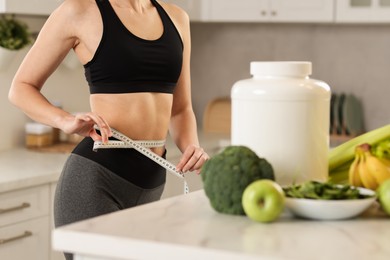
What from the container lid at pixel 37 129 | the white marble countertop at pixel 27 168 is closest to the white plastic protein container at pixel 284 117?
the white marble countertop at pixel 27 168

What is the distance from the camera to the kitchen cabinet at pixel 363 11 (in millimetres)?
4078

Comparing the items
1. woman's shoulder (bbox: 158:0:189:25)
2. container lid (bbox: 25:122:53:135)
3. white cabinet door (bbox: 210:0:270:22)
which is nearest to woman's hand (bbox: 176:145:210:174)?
woman's shoulder (bbox: 158:0:189:25)

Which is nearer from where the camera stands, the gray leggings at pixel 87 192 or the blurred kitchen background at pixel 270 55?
the gray leggings at pixel 87 192

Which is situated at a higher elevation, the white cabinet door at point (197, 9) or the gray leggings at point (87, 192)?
the white cabinet door at point (197, 9)

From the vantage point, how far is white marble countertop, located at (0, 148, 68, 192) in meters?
3.03

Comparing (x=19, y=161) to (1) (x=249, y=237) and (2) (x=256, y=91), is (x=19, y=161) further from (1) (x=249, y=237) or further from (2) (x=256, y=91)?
(1) (x=249, y=237)

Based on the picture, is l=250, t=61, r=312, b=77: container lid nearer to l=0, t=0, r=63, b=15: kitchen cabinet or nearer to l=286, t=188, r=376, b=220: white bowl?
l=286, t=188, r=376, b=220: white bowl

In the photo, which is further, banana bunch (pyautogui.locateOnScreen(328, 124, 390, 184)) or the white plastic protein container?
banana bunch (pyautogui.locateOnScreen(328, 124, 390, 184))

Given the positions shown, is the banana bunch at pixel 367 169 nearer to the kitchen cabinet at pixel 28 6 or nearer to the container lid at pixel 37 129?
the kitchen cabinet at pixel 28 6

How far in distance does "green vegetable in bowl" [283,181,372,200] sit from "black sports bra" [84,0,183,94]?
33.4 inches

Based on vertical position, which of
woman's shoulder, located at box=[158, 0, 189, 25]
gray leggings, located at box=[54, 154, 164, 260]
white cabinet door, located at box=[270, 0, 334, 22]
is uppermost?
woman's shoulder, located at box=[158, 0, 189, 25]

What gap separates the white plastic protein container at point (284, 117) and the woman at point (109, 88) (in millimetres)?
629

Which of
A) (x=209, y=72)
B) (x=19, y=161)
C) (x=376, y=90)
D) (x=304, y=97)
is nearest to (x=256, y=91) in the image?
(x=304, y=97)

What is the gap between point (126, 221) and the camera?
1.49 m
